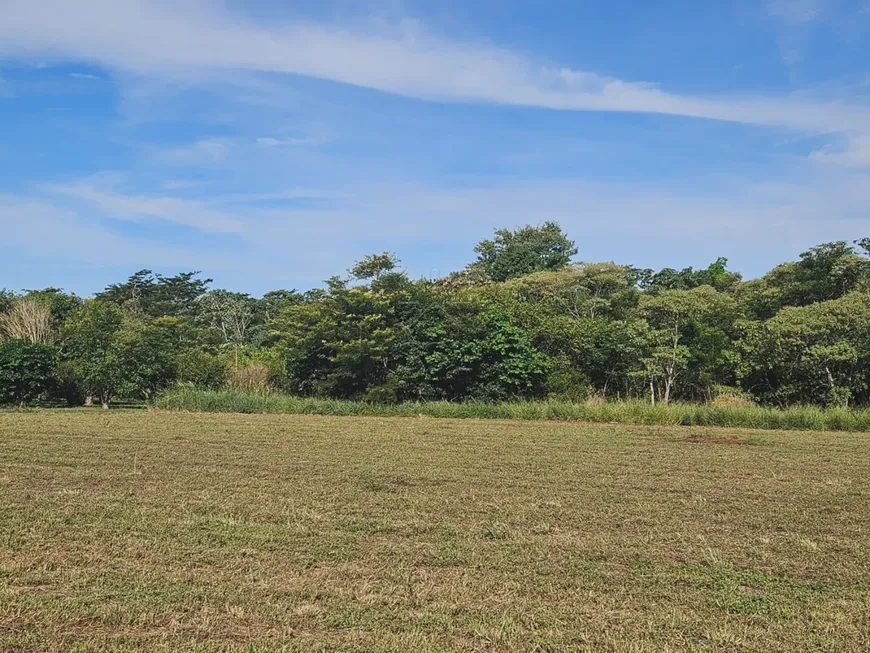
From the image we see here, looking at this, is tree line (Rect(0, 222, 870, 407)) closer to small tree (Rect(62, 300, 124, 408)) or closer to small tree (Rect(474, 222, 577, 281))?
small tree (Rect(62, 300, 124, 408))

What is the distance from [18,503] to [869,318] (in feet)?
67.8

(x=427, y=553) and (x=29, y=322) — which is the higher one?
(x=29, y=322)


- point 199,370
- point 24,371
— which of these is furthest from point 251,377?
point 24,371

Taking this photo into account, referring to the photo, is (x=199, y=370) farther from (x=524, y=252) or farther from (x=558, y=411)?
A: (x=524, y=252)

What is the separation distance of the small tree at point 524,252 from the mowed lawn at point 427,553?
33727 millimetres

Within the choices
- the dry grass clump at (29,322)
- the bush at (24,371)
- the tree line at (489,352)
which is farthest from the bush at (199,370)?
the dry grass clump at (29,322)

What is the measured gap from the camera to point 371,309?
80.7 ft

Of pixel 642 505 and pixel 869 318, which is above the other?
pixel 869 318

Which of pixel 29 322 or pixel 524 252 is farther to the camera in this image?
pixel 524 252

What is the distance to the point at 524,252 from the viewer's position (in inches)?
1779

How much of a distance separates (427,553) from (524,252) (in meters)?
40.5

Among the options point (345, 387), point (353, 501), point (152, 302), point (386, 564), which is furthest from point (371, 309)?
point (152, 302)

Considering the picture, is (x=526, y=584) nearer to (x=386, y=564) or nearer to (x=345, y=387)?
(x=386, y=564)

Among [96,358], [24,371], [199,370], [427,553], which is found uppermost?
[96,358]
